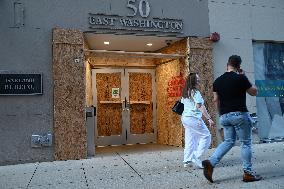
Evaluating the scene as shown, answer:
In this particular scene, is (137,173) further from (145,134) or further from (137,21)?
(145,134)

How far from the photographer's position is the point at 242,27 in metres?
9.33

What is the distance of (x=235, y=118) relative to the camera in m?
4.91

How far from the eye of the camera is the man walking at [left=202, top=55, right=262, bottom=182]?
16.0ft

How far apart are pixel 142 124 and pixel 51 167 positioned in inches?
181

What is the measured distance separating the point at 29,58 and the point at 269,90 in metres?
6.79

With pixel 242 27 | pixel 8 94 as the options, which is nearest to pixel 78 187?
pixel 8 94

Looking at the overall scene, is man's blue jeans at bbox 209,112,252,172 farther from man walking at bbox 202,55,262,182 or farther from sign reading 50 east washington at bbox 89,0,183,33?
sign reading 50 east washington at bbox 89,0,183,33

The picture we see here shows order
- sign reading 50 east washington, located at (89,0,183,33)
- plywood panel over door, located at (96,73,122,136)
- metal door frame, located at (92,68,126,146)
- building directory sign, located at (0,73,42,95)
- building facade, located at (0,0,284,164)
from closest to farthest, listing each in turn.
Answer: building directory sign, located at (0,73,42,95)
building facade, located at (0,0,284,164)
sign reading 50 east washington, located at (89,0,183,33)
metal door frame, located at (92,68,126,146)
plywood panel over door, located at (96,73,122,136)

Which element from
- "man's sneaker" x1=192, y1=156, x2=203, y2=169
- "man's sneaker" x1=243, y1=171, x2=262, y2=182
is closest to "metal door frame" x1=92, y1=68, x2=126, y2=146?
"man's sneaker" x1=192, y1=156, x2=203, y2=169

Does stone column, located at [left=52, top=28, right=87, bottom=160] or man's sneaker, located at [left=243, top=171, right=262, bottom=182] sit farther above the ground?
stone column, located at [left=52, top=28, right=87, bottom=160]

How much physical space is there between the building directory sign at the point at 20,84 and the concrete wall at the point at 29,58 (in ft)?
0.37

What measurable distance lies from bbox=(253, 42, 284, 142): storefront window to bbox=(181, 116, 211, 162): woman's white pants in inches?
155

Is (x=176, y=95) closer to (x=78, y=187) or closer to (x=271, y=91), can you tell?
(x=271, y=91)

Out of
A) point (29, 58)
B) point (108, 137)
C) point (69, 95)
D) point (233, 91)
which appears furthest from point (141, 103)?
point (233, 91)
